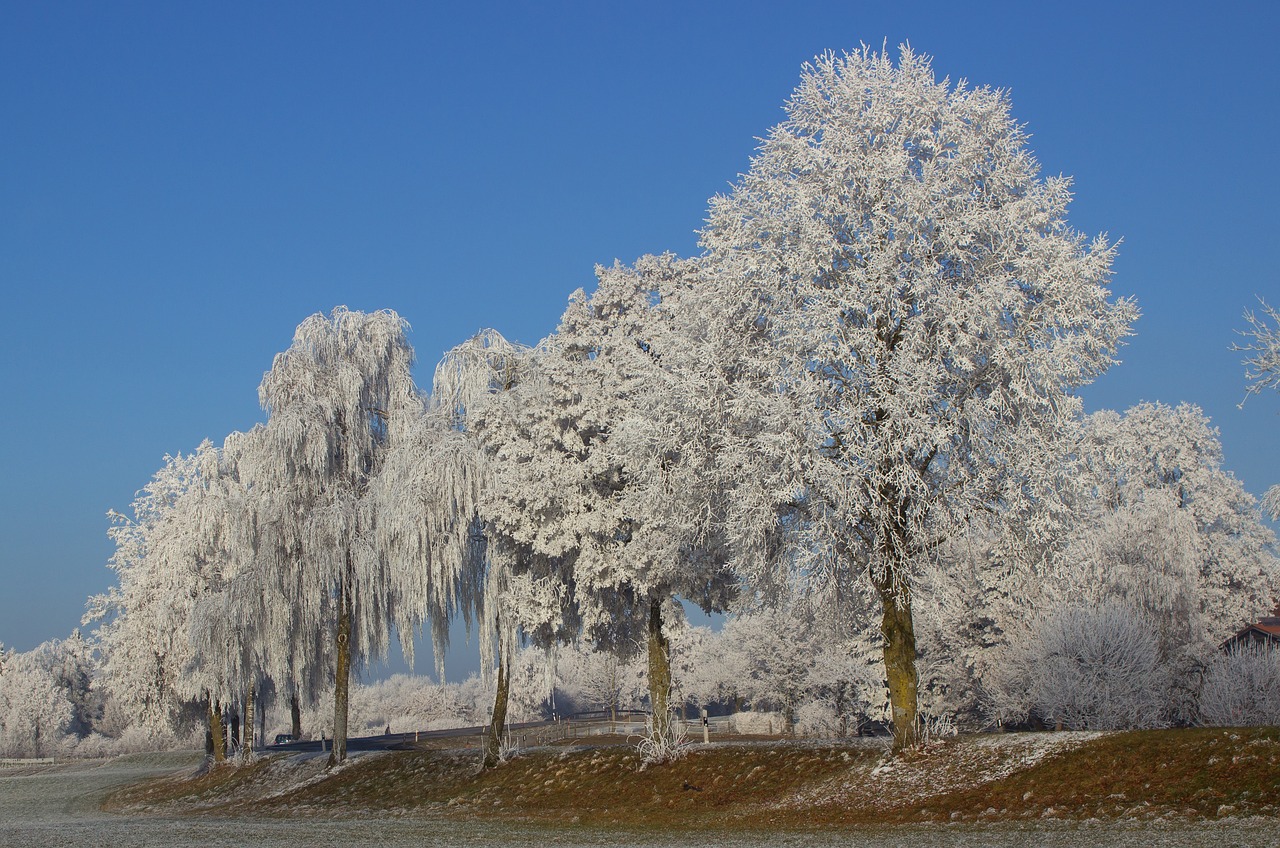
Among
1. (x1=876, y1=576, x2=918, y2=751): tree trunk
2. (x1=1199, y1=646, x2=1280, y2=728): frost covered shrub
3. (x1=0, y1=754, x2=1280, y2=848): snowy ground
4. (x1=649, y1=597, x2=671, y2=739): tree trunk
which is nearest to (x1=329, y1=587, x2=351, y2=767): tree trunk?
(x1=0, y1=754, x2=1280, y2=848): snowy ground

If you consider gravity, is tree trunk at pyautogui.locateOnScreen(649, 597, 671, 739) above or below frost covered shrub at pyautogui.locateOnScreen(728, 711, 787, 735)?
above

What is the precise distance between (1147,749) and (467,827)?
582 inches

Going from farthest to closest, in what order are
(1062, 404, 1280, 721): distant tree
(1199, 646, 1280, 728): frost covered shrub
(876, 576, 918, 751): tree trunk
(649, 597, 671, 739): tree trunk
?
(1062, 404, 1280, 721): distant tree, (1199, 646, 1280, 728): frost covered shrub, (649, 597, 671, 739): tree trunk, (876, 576, 918, 751): tree trunk

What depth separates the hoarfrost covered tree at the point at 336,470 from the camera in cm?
3372

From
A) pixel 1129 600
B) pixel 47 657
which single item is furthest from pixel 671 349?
pixel 47 657

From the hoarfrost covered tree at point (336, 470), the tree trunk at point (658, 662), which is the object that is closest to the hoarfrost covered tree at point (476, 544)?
the hoarfrost covered tree at point (336, 470)

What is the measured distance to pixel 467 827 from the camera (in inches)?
949

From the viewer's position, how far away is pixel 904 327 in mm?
21375

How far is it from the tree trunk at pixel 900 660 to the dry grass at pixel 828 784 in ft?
2.06

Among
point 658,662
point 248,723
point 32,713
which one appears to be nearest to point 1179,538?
point 658,662

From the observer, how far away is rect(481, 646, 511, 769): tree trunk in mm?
31531

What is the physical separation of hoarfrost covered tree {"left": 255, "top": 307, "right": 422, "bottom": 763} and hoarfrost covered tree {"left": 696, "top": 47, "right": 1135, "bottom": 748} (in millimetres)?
16234

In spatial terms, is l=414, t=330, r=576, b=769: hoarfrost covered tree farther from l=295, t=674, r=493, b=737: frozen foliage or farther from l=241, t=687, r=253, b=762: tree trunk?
l=295, t=674, r=493, b=737: frozen foliage

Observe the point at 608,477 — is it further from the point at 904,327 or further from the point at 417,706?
the point at 417,706
